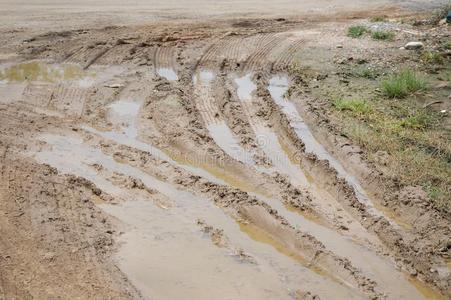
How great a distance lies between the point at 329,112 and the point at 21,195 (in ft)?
17.7

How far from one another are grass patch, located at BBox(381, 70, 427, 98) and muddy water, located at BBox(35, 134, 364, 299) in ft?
16.2

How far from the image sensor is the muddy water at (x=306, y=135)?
6.79m

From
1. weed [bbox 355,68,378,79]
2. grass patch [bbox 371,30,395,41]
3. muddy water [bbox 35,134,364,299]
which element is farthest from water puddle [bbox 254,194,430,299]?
grass patch [bbox 371,30,395,41]

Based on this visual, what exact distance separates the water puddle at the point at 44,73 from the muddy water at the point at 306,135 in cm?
390

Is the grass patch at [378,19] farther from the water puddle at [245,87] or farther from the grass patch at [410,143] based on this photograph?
the grass patch at [410,143]

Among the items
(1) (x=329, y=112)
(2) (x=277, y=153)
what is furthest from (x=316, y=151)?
(1) (x=329, y=112)

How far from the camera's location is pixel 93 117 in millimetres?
8602

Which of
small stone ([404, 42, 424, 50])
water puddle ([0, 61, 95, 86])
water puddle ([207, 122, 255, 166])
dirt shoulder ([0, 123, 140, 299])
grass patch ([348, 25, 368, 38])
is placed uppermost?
grass patch ([348, 25, 368, 38])

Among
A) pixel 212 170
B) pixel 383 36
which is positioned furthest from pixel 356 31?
pixel 212 170

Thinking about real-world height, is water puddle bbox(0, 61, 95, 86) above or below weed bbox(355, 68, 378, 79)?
above

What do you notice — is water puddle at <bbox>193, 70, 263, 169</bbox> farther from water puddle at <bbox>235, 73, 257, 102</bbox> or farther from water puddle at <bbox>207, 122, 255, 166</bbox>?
water puddle at <bbox>235, 73, 257, 102</bbox>

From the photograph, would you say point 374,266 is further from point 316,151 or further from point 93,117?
point 93,117

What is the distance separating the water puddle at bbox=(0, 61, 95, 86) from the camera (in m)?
10.1

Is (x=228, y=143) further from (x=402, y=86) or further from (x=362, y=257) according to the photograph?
(x=402, y=86)
